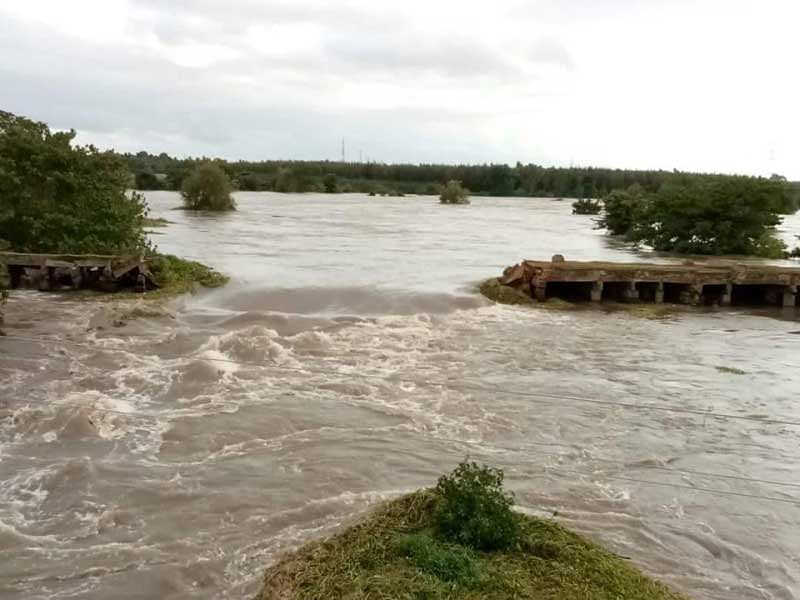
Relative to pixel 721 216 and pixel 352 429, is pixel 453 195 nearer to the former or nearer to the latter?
pixel 721 216

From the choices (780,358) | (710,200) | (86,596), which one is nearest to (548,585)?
(86,596)

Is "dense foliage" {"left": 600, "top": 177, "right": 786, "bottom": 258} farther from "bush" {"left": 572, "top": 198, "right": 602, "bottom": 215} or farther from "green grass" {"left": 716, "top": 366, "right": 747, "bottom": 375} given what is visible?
"bush" {"left": 572, "top": 198, "right": 602, "bottom": 215}

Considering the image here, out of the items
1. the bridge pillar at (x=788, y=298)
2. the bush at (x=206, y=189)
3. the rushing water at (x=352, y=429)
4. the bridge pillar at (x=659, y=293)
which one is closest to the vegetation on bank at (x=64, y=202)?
the rushing water at (x=352, y=429)

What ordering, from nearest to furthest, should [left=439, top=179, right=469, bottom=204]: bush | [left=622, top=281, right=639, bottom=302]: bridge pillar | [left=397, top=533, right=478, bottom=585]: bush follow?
1. [left=397, top=533, right=478, bottom=585]: bush
2. [left=622, top=281, right=639, bottom=302]: bridge pillar
3. [left=439, top=179, right=469, bottom=204]: bush

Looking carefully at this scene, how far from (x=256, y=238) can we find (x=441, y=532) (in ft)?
121

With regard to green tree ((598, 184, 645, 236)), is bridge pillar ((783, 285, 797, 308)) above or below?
below

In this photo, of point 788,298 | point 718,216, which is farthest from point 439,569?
point 718,216

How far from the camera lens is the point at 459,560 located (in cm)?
642

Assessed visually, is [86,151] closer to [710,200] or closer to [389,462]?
[389,462]

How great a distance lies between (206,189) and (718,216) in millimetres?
43027

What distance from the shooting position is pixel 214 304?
21.4 metres

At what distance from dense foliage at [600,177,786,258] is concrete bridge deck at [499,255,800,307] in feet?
42.8

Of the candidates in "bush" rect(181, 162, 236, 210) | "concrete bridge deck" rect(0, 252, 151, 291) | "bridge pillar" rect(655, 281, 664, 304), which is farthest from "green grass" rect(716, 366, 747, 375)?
"bush" rect(181, 162, 236, 210)

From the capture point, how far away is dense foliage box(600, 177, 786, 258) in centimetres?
3806
